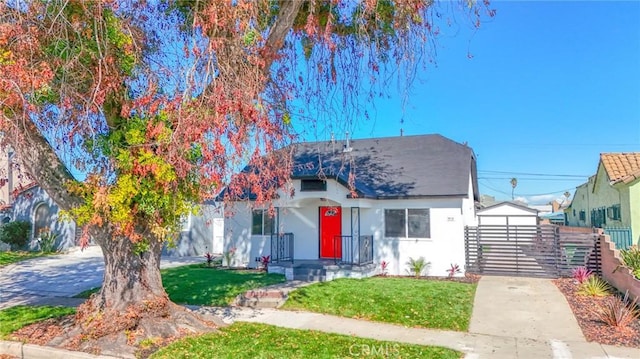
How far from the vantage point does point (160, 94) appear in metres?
5.83

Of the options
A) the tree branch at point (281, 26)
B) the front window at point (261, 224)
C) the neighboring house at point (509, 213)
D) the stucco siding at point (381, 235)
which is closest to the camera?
the tree branch at point (281, 26)

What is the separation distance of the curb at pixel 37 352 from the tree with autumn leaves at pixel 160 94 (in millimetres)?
469

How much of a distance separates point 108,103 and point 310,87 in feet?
10.7

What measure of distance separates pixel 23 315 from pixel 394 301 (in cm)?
785

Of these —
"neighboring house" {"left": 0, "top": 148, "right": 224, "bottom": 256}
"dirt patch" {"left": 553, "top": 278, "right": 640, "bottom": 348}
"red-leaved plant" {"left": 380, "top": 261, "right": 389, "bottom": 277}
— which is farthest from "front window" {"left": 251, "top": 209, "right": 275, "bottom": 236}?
"dirt patch" {"left": 553, "top": 278, "right": 640, "bottom": 348}

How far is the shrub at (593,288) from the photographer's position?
32.4ft

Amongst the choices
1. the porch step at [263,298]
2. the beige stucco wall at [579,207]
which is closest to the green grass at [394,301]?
the porch step at [263,298]

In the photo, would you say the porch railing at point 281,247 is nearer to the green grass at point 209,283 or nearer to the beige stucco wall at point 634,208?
the green grass at point 209,283

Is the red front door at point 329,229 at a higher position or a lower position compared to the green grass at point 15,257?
higher

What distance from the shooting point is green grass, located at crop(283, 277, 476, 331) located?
812 centimetres

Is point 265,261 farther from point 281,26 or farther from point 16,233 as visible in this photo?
point 16,233

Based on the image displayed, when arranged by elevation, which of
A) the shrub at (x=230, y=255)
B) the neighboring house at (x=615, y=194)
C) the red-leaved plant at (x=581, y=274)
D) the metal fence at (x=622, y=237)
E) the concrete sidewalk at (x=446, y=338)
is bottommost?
the concrete sidewalk at (x=446, y=338)

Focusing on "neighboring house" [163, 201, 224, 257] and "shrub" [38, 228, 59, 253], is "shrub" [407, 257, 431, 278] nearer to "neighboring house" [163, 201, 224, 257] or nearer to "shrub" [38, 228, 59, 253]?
"neighboring house" [163, 201, 224, 257]

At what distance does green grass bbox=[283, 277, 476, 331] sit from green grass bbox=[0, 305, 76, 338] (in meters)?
4.86
